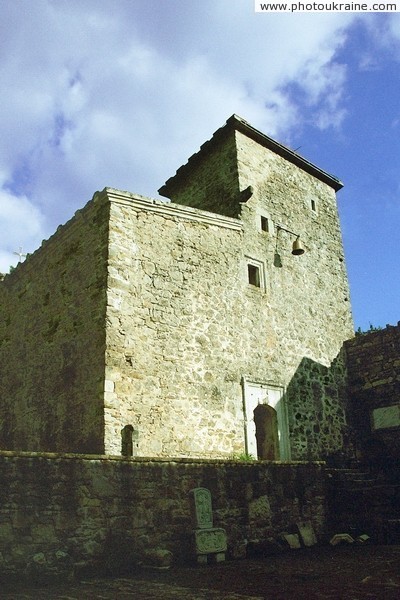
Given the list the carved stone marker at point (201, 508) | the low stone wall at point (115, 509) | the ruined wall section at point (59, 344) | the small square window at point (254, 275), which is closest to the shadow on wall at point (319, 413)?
the small square window at point (254, 275)

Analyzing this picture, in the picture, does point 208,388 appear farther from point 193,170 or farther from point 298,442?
point 193,170

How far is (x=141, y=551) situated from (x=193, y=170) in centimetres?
1188

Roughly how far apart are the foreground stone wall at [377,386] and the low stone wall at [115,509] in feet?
20.2

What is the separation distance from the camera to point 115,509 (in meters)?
6.20

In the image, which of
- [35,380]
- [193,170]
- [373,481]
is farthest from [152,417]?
[193,170]

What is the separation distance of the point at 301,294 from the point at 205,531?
8.56m

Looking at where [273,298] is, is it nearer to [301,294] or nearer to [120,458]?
[301,294]

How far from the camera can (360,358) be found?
14.6 metres

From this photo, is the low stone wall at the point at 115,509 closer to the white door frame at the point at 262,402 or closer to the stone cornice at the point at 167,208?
the white door frame at the point at 262,402

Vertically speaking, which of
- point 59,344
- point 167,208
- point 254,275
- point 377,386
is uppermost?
point 167,208

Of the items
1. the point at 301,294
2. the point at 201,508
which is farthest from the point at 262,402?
the point at 201,508

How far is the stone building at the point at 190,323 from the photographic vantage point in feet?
32.7

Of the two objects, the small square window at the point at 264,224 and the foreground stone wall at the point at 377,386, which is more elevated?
the small square window at the point at 264,224

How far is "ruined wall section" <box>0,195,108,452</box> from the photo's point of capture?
32.4 ft
